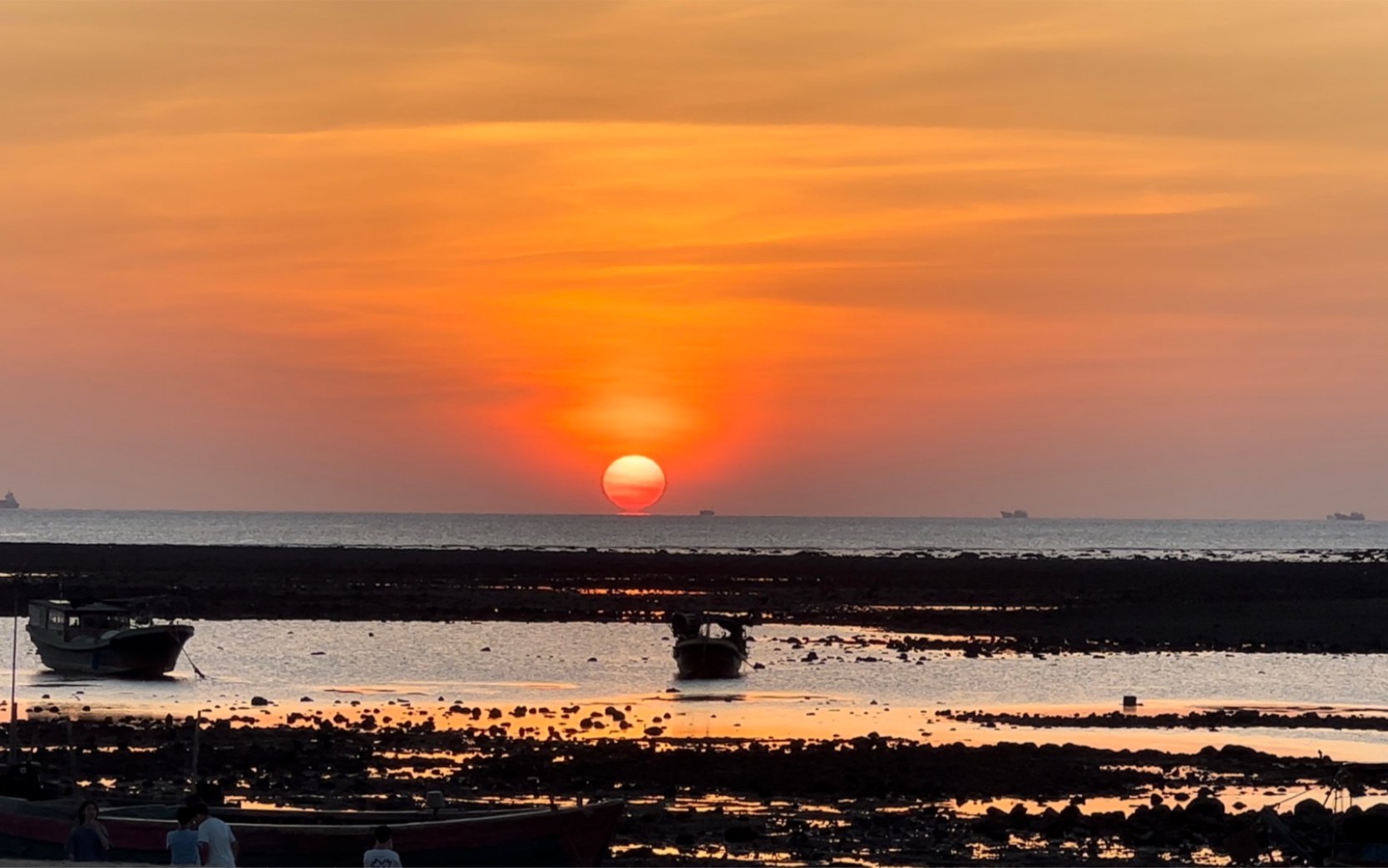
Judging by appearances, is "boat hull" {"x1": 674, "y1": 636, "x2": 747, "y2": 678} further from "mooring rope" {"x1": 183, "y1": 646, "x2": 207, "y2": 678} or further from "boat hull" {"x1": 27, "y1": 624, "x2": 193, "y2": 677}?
"boat hull" {"x1": 27, "y1": 624, "x2": 193, "y2": 677}

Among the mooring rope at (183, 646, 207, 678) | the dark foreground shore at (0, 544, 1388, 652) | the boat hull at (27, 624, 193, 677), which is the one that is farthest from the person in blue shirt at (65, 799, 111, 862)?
the dark foreground shore at (0, 544, 1388, 652)

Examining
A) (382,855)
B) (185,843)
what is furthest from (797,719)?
(382,855)

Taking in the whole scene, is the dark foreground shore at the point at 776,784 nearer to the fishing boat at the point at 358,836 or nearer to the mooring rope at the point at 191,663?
the fishing boat at the point at 358,836

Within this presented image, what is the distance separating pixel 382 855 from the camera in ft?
60.0

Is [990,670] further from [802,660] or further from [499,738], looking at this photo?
[499,738]

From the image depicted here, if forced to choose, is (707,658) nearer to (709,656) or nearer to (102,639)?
(709,656)

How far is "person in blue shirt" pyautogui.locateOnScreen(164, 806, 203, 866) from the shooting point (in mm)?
18875

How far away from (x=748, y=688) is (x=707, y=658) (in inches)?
119

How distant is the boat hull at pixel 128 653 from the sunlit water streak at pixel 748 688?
0.71m

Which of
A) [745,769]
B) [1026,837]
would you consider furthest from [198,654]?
[1026,837]

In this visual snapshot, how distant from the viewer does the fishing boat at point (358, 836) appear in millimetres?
21109

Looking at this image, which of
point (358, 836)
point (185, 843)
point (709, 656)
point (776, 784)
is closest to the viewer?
point (185, 843)

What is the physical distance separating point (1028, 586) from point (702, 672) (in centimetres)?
6679

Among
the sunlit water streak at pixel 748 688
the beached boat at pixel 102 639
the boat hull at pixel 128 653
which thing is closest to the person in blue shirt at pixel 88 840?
the sunlit water streak at pixel 748 688
